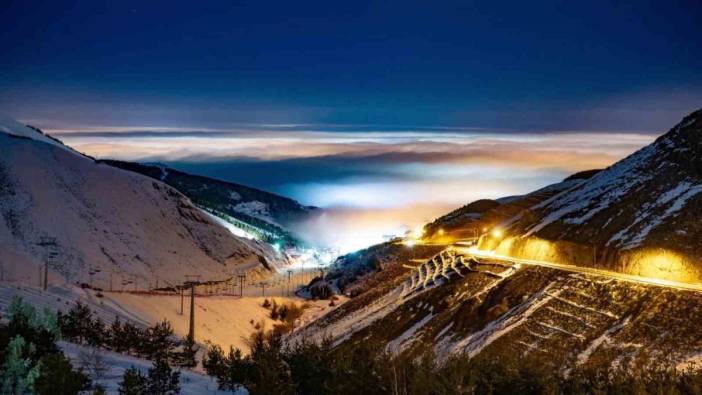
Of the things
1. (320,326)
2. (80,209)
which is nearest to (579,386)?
(320,326)

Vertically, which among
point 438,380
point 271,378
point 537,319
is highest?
point 438,380

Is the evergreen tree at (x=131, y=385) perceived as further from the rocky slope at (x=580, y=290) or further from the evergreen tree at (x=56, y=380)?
the rocky slope at (x=580, y=290)

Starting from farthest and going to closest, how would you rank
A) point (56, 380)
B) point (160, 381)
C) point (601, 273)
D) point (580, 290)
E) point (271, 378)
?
point (601, 273), point (580, 290), point (160, 381), point (271, 378), point (56, 380)

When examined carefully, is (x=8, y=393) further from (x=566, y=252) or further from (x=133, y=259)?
(x=133, y=259)

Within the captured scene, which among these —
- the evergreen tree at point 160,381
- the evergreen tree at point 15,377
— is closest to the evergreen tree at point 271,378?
the evergreen tree at point 160,381

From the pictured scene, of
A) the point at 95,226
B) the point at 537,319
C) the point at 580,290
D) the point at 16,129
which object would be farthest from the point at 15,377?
the point at 16,129

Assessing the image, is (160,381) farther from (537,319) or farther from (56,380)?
(537,319)
